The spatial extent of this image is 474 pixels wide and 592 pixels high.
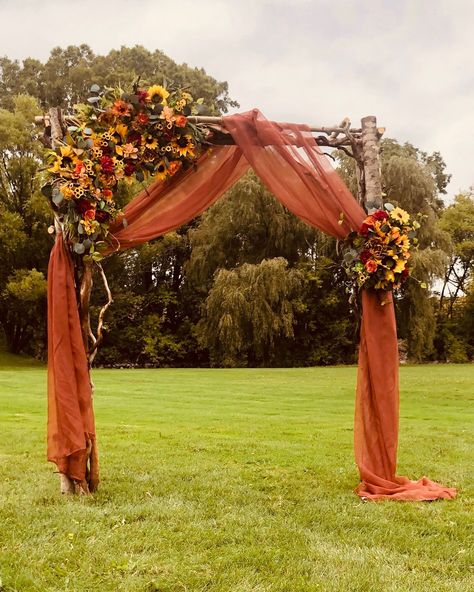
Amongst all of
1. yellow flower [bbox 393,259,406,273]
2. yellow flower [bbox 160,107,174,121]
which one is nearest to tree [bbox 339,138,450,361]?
yellow flower [bbox 393,259,406,273]

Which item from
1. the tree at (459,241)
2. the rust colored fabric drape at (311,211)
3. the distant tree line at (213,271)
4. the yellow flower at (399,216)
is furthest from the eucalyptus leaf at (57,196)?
the tree at (459,241)

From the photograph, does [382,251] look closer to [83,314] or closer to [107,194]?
[107,194]

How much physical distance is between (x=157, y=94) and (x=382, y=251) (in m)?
2.82

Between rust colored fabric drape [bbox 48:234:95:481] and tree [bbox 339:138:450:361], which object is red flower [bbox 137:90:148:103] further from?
tree [bbox 339:138:450:361]

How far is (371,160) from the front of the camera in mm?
6578

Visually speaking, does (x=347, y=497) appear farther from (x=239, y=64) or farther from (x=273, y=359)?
(x=273, y=359)

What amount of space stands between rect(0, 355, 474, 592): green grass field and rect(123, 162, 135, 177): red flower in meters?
3.20

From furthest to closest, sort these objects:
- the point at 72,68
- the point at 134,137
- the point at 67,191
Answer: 1. the point at 72,68
2. the point at 134,137
3. the point at 67,191

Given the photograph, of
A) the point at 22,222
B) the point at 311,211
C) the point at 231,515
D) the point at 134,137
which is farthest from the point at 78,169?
the point at 22,222

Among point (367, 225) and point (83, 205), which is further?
point (367, 225)

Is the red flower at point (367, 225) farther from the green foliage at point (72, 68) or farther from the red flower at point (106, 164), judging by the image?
the green foliage at point (72, 68)

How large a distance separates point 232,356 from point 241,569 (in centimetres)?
2388

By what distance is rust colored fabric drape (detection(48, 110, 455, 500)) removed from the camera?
242 inches

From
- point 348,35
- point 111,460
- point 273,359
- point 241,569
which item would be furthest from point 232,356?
point 241,569
